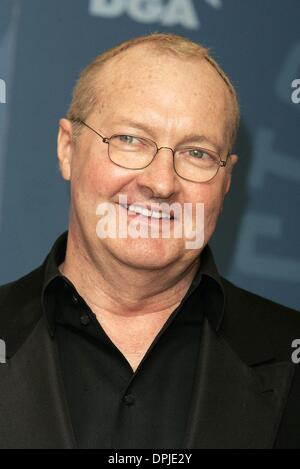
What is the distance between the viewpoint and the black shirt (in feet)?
4.91

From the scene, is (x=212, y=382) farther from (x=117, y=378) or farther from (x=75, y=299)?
(x=75, y=299)

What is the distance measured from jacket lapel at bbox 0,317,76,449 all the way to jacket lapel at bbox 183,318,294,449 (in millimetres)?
261

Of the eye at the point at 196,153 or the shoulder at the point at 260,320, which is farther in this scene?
the shoulder at the point at 260,320

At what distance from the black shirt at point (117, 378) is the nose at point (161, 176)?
26cm

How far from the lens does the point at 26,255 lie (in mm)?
1878

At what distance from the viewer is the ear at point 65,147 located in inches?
66.8

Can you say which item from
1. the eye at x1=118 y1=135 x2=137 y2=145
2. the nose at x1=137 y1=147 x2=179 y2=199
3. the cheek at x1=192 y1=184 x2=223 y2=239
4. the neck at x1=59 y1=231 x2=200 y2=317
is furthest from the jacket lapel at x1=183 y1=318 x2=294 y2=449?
the eye at x1=118 y1=135 x2=137 y2=145

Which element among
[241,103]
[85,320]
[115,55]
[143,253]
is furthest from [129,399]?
[241,103]

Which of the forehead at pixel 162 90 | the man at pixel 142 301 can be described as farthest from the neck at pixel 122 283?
the forehead at pixel 162 90

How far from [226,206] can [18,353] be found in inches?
29.0

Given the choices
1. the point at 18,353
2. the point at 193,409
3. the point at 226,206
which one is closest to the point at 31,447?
the point at 18,353

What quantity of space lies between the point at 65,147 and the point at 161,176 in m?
0.29

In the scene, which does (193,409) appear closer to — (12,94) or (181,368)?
(181,368)

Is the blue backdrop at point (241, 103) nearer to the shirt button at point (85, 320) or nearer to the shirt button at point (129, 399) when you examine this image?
the shirt button at point (85, 320)
